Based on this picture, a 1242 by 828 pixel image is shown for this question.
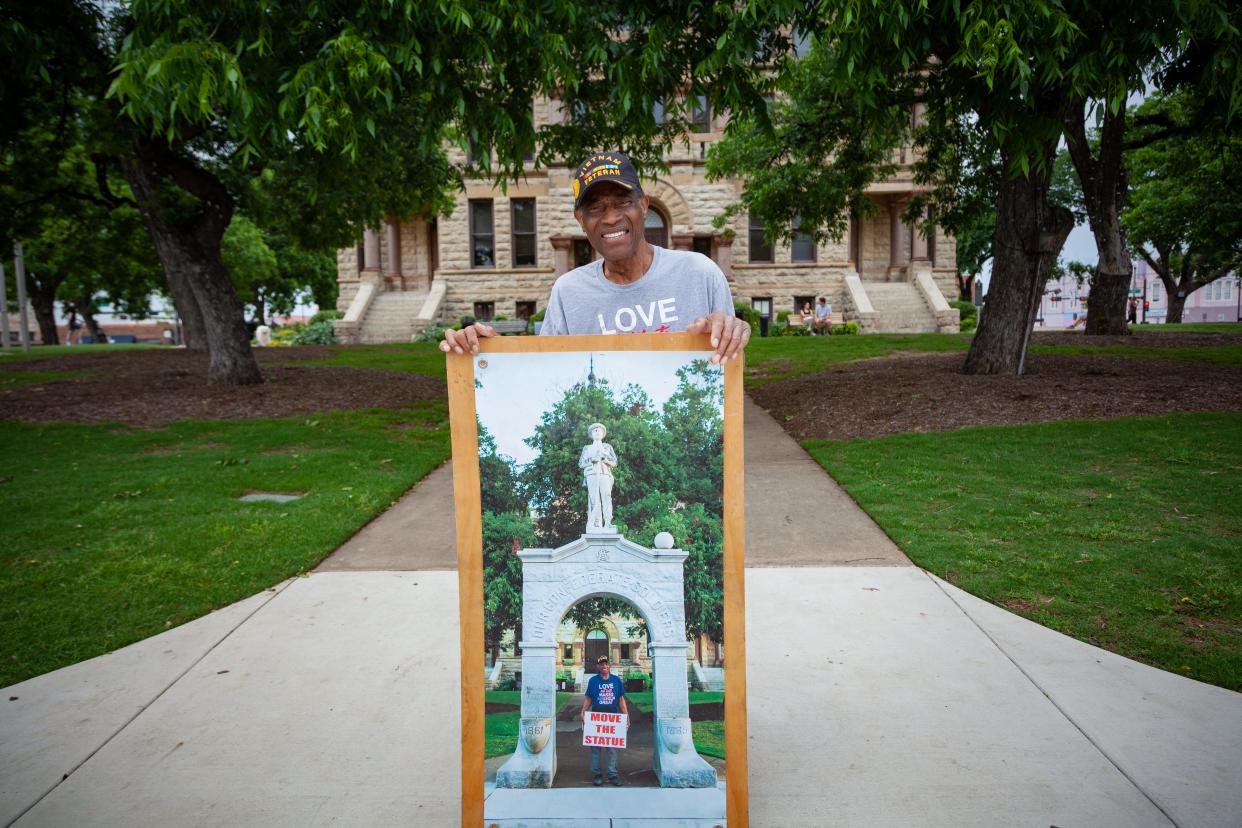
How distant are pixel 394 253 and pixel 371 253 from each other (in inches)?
32.2

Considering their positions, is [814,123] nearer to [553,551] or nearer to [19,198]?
[553,551]

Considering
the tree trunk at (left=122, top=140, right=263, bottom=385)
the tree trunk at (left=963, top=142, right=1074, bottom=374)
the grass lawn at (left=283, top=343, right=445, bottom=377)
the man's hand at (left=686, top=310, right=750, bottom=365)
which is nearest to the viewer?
the man's hand at (left=686, top=310, right=750, bottom=365)

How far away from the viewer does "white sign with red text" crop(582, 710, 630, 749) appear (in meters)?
2.34

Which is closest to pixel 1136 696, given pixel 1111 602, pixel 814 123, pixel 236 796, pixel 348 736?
pixel 1111 602

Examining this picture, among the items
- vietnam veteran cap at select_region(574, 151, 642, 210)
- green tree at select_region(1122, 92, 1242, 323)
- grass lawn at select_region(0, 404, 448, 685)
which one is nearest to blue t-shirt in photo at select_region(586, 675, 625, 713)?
vietnam veteran cap at select_region(574, 151, 642, 210)

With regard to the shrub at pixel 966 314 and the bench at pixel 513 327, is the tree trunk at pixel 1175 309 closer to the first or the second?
the shrub at pixel 966 314

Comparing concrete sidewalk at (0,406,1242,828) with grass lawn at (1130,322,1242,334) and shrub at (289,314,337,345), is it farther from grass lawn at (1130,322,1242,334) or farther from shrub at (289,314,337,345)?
shrub at (289,314,337,345)

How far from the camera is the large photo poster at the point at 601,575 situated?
7.63 feet

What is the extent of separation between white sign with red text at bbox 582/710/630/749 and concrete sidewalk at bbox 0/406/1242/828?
61cm

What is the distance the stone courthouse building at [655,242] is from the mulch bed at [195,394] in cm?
1155

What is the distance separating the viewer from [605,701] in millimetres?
2350

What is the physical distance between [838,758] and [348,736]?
1941 mm

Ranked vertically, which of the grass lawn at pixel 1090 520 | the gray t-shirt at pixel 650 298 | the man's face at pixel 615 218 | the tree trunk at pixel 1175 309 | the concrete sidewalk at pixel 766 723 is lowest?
the concrete sidewalk at pixel 766 723

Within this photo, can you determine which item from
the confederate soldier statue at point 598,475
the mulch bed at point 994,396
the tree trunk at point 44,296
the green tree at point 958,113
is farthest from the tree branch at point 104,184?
the tree trunk at point 44,296
